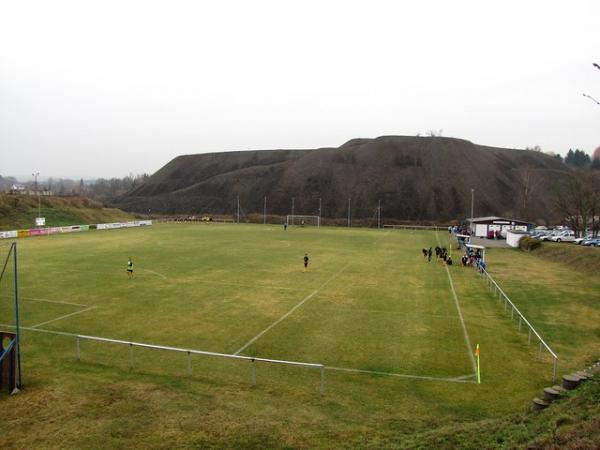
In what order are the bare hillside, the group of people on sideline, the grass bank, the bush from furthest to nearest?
the bare hillside < the grass bank < the bush < the group of people on sideline

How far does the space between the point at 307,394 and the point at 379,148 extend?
16440cm

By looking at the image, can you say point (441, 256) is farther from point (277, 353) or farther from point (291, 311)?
point (277, 353)

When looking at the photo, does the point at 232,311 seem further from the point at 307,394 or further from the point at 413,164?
the point at 413,164

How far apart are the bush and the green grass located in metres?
16.0

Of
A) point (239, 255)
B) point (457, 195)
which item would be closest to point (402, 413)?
point (239, 255)

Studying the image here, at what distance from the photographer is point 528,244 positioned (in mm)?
57844

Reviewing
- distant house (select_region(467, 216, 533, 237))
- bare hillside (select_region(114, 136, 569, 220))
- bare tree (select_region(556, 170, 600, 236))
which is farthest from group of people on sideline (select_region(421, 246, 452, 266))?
bare hillside (select_region(114, 136, 569, 220))

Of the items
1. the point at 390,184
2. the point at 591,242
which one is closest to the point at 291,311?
the point at 591,242

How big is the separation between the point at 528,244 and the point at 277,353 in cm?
4836

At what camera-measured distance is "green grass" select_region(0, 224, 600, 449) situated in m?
12.6

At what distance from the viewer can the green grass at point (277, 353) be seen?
1264 centimetres

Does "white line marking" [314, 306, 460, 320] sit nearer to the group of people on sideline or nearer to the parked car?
the group of people on sideline

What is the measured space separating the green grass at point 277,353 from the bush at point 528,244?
15999 millimetres

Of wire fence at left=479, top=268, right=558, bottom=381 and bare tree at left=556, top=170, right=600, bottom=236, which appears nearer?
wire fence at left=479, top=268, right=558, bottom=381
